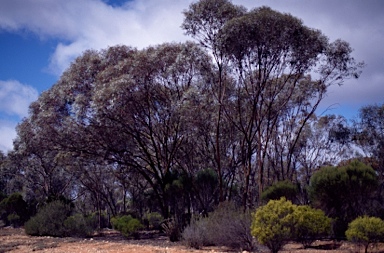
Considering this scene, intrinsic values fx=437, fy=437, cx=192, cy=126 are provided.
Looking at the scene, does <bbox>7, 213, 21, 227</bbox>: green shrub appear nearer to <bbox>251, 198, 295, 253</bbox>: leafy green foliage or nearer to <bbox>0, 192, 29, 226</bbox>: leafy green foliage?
<bbox>0, 192, 29, 226</bbox>: leafy green foliage

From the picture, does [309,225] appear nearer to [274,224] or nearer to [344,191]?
[274,224]

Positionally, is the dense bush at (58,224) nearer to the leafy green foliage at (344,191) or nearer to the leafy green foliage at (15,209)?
the leafy green foliage at (15,209)

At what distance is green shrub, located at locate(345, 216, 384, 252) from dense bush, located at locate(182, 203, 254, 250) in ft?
12.8

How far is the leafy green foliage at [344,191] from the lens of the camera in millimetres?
19109

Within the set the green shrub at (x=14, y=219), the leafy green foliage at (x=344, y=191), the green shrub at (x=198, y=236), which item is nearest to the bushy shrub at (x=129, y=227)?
the green shrub at (x=198, y=236)

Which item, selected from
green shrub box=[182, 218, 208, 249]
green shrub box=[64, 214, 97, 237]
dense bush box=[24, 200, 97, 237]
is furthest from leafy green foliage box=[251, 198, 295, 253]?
dense bush box=[24, 200, 97, 237]

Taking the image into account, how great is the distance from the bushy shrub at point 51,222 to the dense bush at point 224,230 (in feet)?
37.6

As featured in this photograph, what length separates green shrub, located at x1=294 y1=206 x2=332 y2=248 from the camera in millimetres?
16188

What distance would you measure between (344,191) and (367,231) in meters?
4.61

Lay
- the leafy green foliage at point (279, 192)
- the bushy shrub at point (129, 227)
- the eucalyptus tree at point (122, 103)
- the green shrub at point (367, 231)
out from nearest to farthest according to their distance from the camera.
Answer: the green shrub at point (367, 231) → the leafy green foliage at point (279, 192) → the eucalyptus tree at point (122, 103) → the bushy shrub at point (129, 227)

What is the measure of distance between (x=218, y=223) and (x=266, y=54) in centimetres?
948

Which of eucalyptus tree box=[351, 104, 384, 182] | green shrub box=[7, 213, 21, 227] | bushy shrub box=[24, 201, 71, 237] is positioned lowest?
bushy shrub box=[24, 201, 71, 237]

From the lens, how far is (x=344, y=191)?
1942 cm

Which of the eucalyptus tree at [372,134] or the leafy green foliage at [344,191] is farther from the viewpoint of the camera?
the eucalyptus tree at [372,134]
